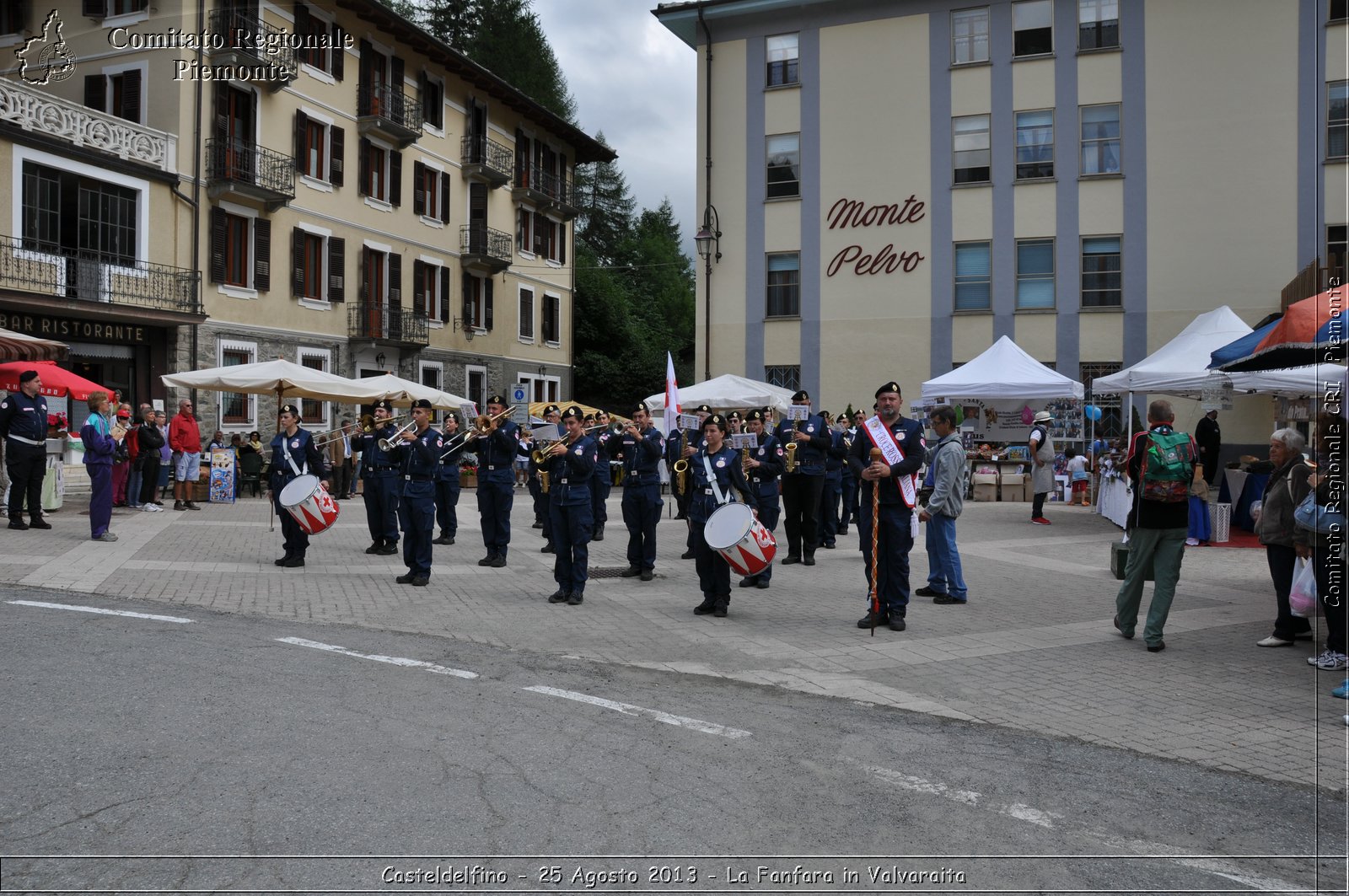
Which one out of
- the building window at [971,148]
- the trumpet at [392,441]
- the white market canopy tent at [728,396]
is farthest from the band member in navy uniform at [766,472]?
the building window at [971,148]

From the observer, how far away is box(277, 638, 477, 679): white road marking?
7.12 m

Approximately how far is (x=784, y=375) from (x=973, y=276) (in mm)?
6100

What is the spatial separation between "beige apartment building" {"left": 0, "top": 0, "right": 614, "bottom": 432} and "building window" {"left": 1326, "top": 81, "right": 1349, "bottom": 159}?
2584 centimetres

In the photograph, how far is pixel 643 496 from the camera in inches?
470

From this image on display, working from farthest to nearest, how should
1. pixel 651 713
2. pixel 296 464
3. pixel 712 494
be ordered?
pixel 296 464 → pixel 712 494 → pixel 651 713

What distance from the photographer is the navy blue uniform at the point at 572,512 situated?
10.3 metres

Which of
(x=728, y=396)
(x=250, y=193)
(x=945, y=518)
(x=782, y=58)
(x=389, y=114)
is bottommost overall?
(x=945, y=518)

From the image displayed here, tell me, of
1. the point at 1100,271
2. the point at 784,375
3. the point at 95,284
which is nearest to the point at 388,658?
the point at 95,284

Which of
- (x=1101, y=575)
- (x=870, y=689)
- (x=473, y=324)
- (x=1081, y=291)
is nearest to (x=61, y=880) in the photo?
(x=870, y=689)

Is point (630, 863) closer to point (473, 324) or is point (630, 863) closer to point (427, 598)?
point (427, 598)

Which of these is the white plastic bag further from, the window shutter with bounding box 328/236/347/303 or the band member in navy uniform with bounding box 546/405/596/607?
the window shutter with bounding box 328/236/347/303

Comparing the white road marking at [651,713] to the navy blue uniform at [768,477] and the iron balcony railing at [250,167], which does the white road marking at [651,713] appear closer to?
the navy blue uniform at [768,477]

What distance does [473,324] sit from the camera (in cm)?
3956

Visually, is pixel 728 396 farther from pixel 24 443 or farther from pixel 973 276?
pixel 24 443
